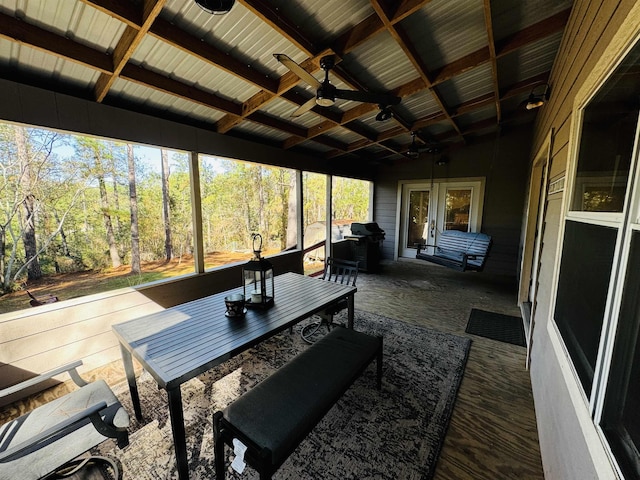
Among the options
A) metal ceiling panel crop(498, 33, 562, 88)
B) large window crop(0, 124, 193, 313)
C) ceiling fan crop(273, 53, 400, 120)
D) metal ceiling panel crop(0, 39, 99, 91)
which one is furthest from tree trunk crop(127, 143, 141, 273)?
metal ceiling panel crop(498, 33, 562, 88)

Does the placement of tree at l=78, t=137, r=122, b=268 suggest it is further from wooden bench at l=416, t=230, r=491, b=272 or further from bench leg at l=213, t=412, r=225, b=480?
wooden bench at l=416, t=230, r=491, b=272

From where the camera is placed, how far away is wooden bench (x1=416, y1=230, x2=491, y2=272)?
14.9 feet

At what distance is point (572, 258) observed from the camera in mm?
1373

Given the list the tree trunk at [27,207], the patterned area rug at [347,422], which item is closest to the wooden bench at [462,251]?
the patterned area rug at [347,422]

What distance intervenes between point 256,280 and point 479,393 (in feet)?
7.09

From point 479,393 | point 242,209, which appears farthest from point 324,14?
point 242,209

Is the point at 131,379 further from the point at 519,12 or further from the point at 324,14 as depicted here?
the point at 519,12

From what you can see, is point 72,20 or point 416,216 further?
point 416,216

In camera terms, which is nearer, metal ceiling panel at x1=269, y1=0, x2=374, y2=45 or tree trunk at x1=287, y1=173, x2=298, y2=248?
metal ceiling panel at x1=269, y1=0, x2=374, y2=45

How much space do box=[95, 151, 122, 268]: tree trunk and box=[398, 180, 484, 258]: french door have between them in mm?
7209

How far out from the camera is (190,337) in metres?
1.65

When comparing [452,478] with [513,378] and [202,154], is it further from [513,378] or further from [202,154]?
[202,154]

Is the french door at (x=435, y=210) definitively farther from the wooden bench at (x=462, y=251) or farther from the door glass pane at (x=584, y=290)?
the door glass pane at (x=584, y=290)

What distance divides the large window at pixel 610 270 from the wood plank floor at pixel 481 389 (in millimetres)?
931
